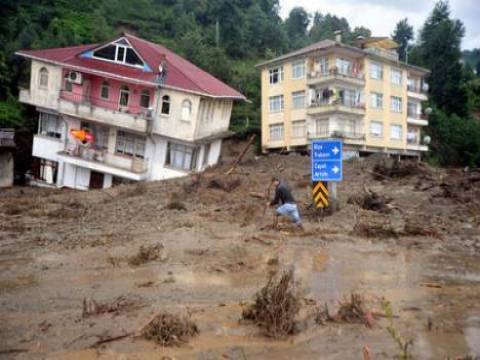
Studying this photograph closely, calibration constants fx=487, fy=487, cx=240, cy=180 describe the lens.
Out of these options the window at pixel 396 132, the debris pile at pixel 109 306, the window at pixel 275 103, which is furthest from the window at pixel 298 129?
the debris pile at pixel 109 306

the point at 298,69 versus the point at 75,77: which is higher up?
the point at 298,69

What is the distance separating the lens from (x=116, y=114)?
96.5 feet

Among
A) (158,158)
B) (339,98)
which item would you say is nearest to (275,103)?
(339,98)

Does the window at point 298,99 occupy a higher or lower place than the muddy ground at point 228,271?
higher

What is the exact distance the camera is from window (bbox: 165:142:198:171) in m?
30.2

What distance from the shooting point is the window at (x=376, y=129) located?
4019 centimetres

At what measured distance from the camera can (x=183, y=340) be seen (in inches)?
249

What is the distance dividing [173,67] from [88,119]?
6145 millimetres

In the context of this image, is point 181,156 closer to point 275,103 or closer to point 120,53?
point 120,53

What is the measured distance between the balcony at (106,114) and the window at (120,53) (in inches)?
116

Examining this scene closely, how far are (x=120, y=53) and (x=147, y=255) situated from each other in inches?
882

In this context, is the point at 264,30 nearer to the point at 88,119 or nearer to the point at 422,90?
the point at 422,90

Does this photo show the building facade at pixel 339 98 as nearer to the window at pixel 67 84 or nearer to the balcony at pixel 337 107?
the balcony at pixel 337 107

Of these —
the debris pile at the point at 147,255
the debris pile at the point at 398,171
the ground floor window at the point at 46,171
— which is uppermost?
the debris pile at the point at 398,171
